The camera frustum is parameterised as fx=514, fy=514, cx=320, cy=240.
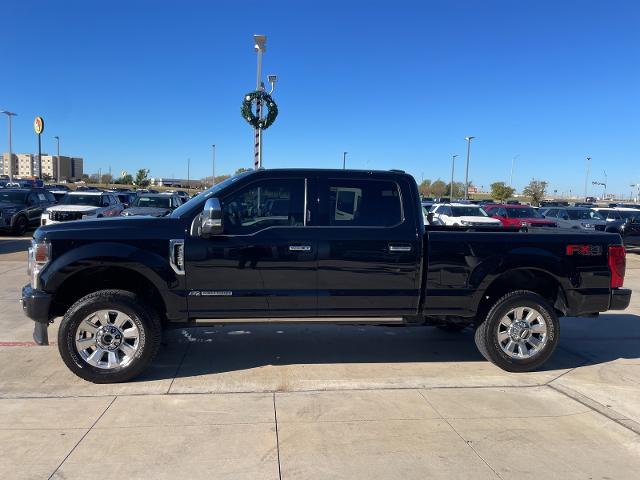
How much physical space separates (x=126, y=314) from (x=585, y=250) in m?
4.51

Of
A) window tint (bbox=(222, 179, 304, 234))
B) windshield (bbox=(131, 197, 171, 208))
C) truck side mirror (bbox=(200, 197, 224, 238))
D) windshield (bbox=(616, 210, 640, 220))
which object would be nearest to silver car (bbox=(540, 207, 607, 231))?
windshield (bbox=(616, 210, 640, 220))

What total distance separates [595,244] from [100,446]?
4.84 meters

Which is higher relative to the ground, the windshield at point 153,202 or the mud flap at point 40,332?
the windshield at point 153,202

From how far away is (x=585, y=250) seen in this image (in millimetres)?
5211

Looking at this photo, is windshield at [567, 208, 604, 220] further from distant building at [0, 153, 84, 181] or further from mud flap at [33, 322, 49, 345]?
distant building at [0, 153, 84, 181]

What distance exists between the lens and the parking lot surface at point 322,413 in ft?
11.0

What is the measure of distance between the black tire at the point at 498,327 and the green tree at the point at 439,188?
95.3 metres

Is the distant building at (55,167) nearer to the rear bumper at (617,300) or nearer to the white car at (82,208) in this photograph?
the white car at (82,208)

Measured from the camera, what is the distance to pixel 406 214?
504cm

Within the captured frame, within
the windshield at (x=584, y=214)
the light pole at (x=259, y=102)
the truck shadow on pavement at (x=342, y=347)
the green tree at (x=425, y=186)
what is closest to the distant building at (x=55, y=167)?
the green tree at (x=425, y=186)

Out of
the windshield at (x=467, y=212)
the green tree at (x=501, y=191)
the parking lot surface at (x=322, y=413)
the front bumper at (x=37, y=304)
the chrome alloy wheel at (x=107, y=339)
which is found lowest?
the parking lot surface at (x=322, y=413)

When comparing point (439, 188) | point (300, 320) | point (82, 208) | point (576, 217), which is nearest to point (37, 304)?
point (300, 320)

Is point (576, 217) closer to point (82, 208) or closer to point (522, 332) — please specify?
point (522, 332)

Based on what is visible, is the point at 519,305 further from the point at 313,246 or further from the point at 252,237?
the point at 252,237
